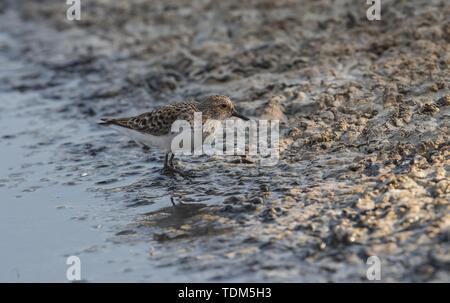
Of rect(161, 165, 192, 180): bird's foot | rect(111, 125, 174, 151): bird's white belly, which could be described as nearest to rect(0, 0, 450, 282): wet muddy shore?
rect(161, 165, 192, 180): bird's foot

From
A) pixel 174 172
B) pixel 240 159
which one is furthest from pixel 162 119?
pixel 240 159

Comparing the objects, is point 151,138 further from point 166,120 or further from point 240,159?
point 240,159

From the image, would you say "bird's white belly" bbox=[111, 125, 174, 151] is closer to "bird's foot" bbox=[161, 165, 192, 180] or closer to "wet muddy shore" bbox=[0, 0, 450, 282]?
"bird's foot" bbox=[161, 165, 192, 180]

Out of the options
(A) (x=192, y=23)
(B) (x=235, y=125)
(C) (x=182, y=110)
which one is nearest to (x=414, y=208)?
(C) (x=182, y=110)

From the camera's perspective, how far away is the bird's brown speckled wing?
9875 millimetres

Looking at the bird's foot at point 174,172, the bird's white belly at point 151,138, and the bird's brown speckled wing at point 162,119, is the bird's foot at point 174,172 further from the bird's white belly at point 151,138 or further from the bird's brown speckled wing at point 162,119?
the bird's brown speckled wing at point 162,119

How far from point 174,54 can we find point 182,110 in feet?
17.9

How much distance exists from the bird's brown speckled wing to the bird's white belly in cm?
5

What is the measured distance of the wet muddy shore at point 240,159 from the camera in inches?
298

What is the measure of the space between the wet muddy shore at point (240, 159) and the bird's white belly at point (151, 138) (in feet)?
1.49

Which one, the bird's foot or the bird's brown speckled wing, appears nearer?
the bird's brown speckled wing

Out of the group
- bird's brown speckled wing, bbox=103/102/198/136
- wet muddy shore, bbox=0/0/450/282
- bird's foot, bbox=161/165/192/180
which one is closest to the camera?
wet muddy shore, bbox=0/0/450/282

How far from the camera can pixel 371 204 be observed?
811cm

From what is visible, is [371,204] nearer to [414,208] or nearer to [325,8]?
[414,208]
